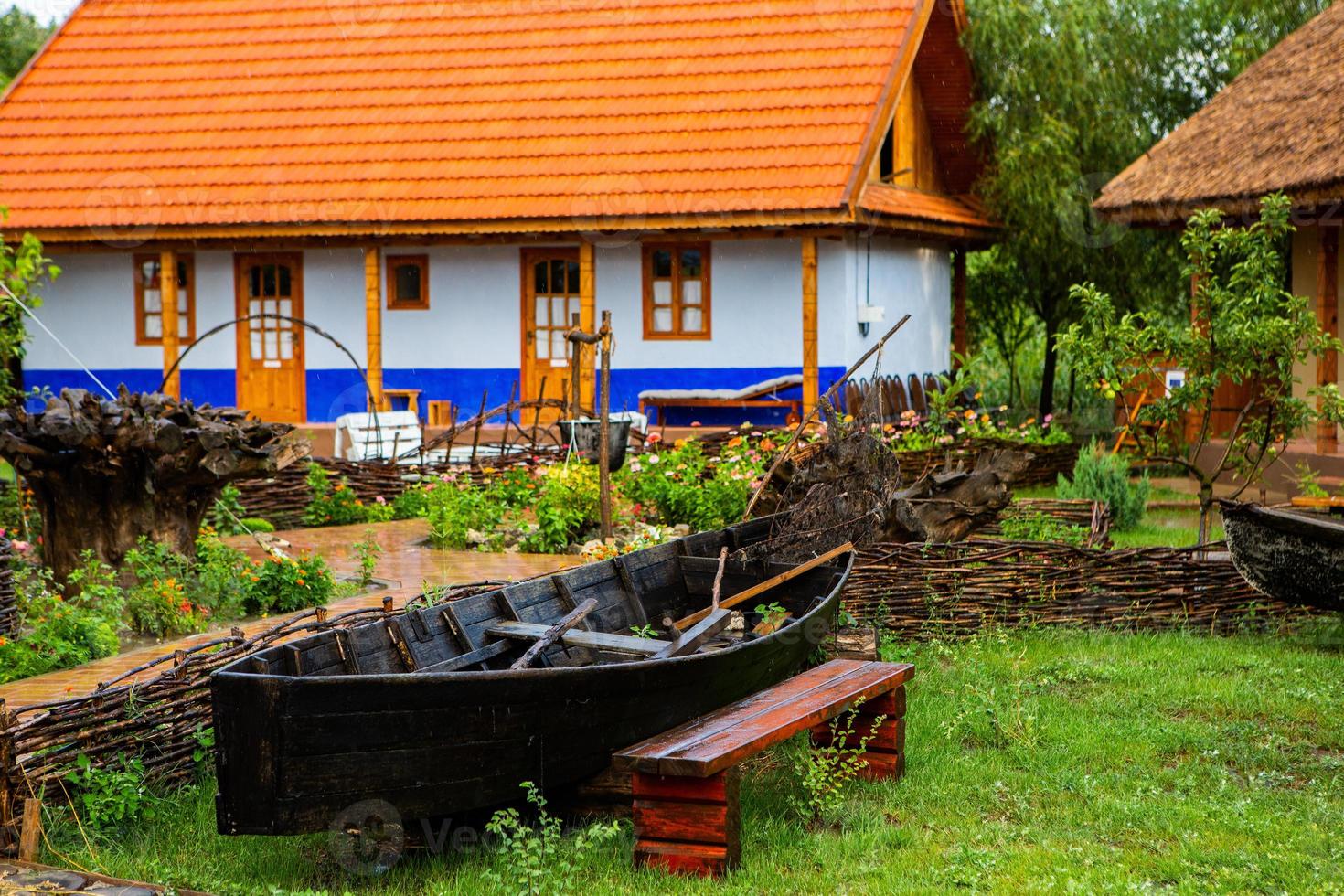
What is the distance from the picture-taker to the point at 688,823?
5449 millimetres

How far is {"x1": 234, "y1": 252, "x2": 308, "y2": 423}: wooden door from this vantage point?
19.7m

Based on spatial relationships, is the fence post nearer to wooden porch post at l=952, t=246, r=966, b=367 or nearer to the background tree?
the background tree

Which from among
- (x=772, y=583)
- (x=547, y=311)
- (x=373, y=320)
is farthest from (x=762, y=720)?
(x=373, y=320)

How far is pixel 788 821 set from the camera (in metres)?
Result: 6.02

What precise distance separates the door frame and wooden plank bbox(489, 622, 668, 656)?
12616mm

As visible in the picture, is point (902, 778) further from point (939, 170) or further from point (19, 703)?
point (939, 170)

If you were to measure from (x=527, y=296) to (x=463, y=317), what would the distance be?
0.88m

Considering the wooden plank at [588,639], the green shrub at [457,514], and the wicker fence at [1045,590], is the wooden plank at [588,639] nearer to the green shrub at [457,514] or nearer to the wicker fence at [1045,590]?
the wicker fence at [1045,590]

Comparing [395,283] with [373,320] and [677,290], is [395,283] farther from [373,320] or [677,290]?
[677,290]

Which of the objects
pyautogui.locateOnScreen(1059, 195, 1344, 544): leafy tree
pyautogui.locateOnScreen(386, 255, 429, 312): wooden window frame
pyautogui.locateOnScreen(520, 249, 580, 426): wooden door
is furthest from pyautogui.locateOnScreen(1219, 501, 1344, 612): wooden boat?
pyautogui.locateOnScreen(386, 255, 429, 312): wooden window frame

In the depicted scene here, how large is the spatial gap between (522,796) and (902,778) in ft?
5.91

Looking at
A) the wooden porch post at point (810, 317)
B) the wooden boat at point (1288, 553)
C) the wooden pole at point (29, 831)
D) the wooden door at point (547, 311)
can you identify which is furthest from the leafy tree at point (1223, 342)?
the wooden door at point (547, 311)

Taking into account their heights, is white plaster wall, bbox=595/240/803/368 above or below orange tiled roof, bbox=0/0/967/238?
below

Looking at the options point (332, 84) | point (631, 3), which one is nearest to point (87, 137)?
point (332, 84)
